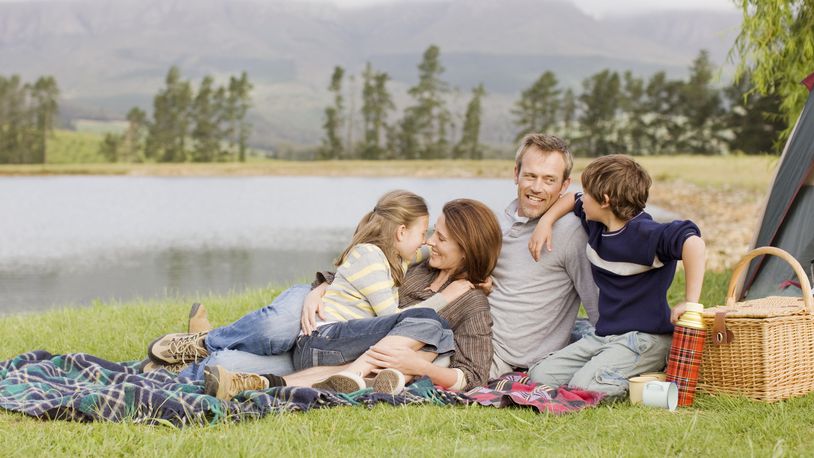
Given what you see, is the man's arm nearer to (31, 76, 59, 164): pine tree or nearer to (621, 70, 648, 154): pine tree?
(621, 70, 648, 154): pine tree

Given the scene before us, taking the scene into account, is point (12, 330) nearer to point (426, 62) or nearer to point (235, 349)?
point (235, 349)

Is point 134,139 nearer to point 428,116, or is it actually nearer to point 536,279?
point 428,116

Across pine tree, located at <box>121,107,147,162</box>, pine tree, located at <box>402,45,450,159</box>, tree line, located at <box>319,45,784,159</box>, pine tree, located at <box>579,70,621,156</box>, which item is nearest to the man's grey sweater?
tree line, located at <box>319,45,784,159</box>

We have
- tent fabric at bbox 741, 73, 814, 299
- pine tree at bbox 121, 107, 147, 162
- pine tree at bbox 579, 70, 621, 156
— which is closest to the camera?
tent fabric at bbox 741, 73, 814, 299

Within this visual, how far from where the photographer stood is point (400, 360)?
432 cm

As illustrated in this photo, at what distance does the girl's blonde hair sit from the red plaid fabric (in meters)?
1.40

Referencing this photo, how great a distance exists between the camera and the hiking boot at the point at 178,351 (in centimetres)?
504

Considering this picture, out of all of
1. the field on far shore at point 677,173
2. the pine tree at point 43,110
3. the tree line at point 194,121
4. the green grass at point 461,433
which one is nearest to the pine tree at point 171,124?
the tree line at point 194,121

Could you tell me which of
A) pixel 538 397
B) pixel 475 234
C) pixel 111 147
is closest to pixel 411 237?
pixel 475 234

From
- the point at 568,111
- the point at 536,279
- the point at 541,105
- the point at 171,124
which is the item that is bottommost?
the point at 536,279

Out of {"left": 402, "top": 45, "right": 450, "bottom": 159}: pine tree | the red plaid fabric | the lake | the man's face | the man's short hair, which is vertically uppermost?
{"left": 402, "top": 45, "right": 450, "bottom": 159}: pine tree

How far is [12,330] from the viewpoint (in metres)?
6.86

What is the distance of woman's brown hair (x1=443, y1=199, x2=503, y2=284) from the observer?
465 cm

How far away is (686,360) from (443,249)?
1.32m
